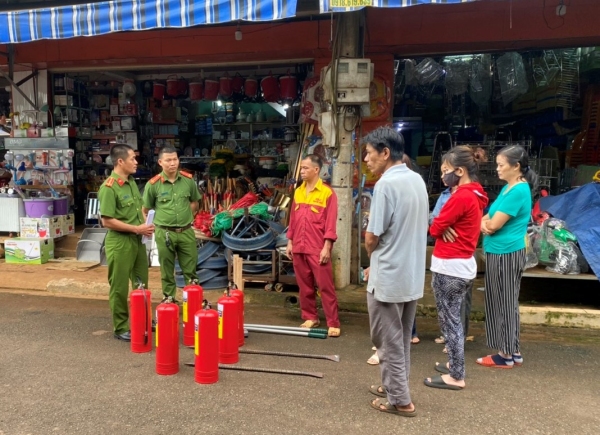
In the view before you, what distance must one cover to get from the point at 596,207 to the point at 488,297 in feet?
9.19

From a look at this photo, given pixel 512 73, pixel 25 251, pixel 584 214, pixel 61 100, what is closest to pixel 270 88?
pixel 61 100

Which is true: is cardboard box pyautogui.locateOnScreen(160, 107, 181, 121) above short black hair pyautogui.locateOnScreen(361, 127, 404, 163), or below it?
above

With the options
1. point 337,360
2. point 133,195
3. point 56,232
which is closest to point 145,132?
point 56,232

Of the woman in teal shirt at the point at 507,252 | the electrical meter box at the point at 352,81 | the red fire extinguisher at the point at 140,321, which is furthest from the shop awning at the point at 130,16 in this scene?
the red fire extinguisher at the point at 140,321

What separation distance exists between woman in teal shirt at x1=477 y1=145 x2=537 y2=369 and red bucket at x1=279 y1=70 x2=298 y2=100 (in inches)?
215

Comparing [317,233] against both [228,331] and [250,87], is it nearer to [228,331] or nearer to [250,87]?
[228,331]

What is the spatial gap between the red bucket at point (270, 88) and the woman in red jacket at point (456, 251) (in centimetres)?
583

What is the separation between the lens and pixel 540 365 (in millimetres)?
4238

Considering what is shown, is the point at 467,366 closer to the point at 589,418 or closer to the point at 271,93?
the point at 589,418

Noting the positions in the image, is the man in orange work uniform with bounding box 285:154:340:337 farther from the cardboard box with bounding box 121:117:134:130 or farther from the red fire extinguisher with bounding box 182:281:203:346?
the cardboard box with bounding box 121:117:134:130

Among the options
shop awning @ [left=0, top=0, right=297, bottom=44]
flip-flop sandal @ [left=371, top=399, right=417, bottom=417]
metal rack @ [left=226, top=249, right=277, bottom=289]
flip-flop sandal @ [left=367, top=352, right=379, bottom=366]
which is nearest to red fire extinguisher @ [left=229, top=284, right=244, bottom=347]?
flip-flop sandal @ [left=367, top=352, right=379, bottom=366]

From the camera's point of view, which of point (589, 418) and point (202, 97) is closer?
point (589, 418)

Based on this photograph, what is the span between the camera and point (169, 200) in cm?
513

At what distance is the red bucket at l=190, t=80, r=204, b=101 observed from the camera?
9523 mm
